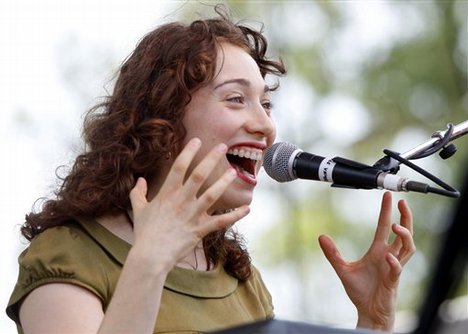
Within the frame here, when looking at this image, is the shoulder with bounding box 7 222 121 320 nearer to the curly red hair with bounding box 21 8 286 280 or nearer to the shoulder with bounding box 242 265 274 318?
the curly red hair with bounding box 21 8 286 280

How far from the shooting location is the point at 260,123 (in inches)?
95.7

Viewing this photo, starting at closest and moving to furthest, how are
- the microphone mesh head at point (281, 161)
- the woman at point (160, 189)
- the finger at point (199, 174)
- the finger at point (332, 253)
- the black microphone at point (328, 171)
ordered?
the finger at point (199, 174), the black microphone at point (328, 171), the woman at point (160, 189), the microphone mesh head at point (281, 161), the finger at point (332, 253)

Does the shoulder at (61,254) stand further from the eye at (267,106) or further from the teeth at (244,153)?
the eye at (267,106)

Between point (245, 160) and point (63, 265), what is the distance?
20.7 inches

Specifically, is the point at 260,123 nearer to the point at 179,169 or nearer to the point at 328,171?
the point at 328,171

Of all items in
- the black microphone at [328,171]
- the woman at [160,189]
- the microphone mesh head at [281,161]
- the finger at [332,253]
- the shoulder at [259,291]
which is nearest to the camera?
the black microphone at [328,171]

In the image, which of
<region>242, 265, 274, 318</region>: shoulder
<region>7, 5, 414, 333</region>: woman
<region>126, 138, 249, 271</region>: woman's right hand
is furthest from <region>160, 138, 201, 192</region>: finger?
<region>242, 265, 274, 318</region>: shoulder

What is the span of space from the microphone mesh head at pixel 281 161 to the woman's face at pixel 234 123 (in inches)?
2.5

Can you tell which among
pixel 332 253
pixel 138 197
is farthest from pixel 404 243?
pixel 138 197

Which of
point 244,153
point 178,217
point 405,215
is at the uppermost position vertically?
Result: point 244,153

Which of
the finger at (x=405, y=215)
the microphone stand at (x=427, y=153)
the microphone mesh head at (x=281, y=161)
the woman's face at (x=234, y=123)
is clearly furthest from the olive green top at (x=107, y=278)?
the microphone stand at (x=427, y=153)

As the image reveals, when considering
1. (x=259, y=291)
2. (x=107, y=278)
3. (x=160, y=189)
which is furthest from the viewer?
(x=259, y=291)

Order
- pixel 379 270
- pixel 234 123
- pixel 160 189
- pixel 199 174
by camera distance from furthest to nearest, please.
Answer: pixel 379 270
pixel 234 123
pixel 160 189
pixel 199 174

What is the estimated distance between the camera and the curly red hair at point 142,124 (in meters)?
2.39
